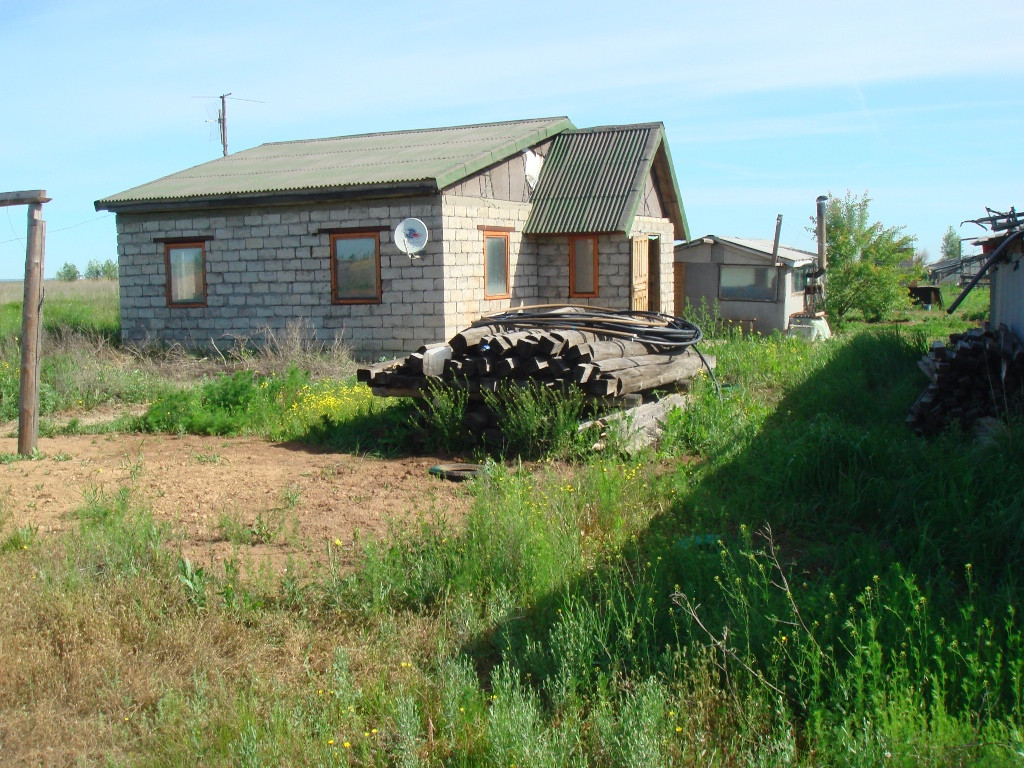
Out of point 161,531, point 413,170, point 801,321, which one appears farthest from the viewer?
point 801,321

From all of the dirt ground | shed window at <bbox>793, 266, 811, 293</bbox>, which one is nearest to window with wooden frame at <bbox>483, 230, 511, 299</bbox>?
the dirt ground

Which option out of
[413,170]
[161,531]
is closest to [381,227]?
[413,170]

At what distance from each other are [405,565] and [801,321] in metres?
17.8

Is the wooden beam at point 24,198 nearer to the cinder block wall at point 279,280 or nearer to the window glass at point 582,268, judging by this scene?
the cinder block wall at point 279,280

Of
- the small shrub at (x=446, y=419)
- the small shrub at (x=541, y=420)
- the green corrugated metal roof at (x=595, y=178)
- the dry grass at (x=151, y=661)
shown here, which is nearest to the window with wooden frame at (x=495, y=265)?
the green corrugated metal roof at (x=595, y=178)

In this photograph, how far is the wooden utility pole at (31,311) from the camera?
29.8 feet

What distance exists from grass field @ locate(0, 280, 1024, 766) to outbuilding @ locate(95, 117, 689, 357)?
9.23 m

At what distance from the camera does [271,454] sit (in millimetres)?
9367

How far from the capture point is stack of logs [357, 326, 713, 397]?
339 inches

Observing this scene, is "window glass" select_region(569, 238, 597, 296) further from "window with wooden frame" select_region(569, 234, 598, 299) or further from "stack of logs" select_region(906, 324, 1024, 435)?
"stack of logs" select_region(906, 324, 1024, 435)

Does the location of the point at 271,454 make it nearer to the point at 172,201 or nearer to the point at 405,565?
the point at 405,565

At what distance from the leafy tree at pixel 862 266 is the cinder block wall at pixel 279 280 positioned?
51.9ft

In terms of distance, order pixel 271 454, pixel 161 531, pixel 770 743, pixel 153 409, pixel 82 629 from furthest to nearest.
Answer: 1. pixel 153 409
2. pixel 271 454
3. pixel 161 531
4. pixel 82 629
5. pixel 770 743

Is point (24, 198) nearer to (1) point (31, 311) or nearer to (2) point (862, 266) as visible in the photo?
(1) point (31, 311)
